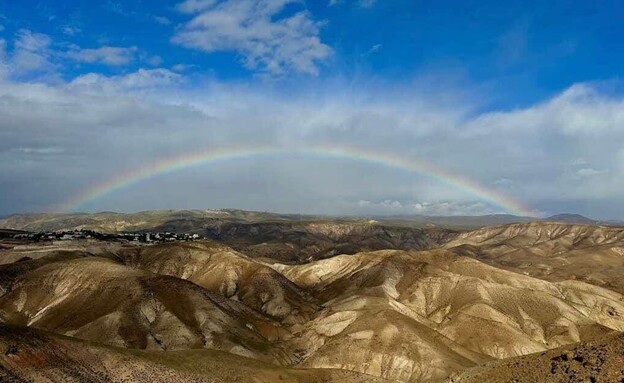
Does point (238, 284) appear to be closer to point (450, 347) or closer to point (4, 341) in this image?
point (450, 347)

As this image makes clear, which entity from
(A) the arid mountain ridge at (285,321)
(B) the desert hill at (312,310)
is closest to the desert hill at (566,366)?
(A) the arid mountain ridge at (285,321)

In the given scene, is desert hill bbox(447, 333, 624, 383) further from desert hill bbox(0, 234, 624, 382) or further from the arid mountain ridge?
desert hill bbox(0, 234, 624, 382)

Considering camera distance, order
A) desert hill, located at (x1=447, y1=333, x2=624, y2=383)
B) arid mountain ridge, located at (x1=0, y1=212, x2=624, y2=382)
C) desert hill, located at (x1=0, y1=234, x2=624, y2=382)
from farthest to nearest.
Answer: desert hill, located at (x1=0, y1=234, x2=624, y2=382), arid mountain ridge, located at (x1=0, y1=212, x2=624, y2=382), desert hill, located at (x1=447, y1=333, x2=624, y2=383)

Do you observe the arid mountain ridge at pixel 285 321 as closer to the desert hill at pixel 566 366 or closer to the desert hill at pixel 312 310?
the desert hill at pixel 566 366

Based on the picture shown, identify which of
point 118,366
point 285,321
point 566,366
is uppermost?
point 566,366

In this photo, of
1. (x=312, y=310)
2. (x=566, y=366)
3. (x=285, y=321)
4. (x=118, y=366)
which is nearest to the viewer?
(x=566, y=366)

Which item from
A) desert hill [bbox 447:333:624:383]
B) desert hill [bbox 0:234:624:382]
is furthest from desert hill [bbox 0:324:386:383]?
desert hill [bbox 447:333:624:383]

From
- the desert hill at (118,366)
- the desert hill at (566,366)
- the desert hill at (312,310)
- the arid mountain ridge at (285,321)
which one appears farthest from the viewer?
the desert hill at (312,310)

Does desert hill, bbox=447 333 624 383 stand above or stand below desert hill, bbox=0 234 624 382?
above

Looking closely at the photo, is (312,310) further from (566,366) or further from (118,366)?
(566,366)

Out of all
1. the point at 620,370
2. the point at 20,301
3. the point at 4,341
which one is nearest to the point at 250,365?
the point at 4,341

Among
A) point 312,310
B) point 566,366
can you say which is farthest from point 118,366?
point 312,310
